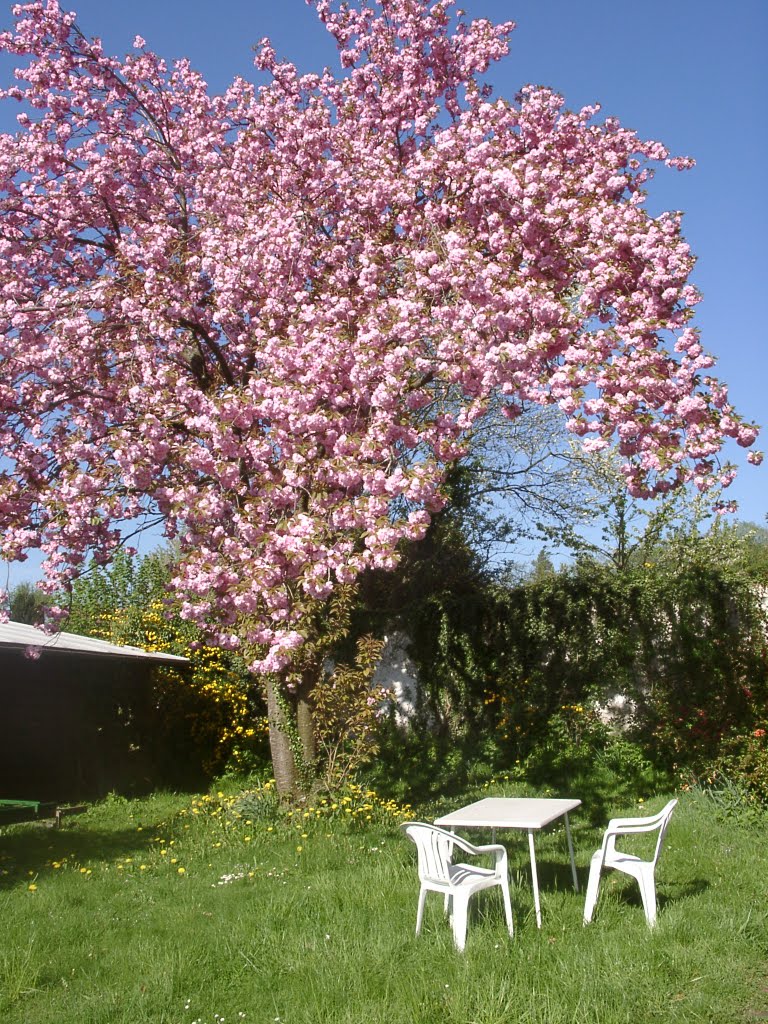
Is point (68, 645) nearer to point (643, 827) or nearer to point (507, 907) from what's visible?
point (507, 907)

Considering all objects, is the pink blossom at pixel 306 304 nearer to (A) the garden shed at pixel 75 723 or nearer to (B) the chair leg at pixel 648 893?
(B) the chair leg at pixel 648 893

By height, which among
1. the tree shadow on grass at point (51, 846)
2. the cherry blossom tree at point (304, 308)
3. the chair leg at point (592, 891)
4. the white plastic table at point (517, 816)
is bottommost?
the tree shadow on grass at point (51, 846)

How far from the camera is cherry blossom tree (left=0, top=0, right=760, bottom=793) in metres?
6.61

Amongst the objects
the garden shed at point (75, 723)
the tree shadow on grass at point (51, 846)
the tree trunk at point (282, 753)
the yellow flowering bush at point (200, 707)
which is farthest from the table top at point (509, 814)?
the garden shed at point (75, 723)

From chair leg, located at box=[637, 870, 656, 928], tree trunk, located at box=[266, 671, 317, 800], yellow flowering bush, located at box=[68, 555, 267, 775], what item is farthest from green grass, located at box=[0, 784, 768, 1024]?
yellow flowering bush, located at box=[68, 555, 267, 775]

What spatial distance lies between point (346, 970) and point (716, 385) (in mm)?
4553

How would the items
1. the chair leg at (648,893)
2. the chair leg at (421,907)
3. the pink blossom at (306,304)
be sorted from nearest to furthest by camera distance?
1. the chair leg at (421,907)
2. the chair leg at (648,893)
3. the pink blossom at (306,304)

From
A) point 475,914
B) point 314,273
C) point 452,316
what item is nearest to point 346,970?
point 475,914

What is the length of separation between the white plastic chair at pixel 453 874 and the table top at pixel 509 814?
198 millimetres

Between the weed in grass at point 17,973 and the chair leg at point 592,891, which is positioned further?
the chair leg at point 592,891

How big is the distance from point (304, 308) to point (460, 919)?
16.8 feet

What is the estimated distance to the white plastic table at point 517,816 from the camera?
4.91 m

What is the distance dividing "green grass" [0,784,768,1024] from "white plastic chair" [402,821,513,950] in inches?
5.3

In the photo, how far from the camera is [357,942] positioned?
15.2 ft
